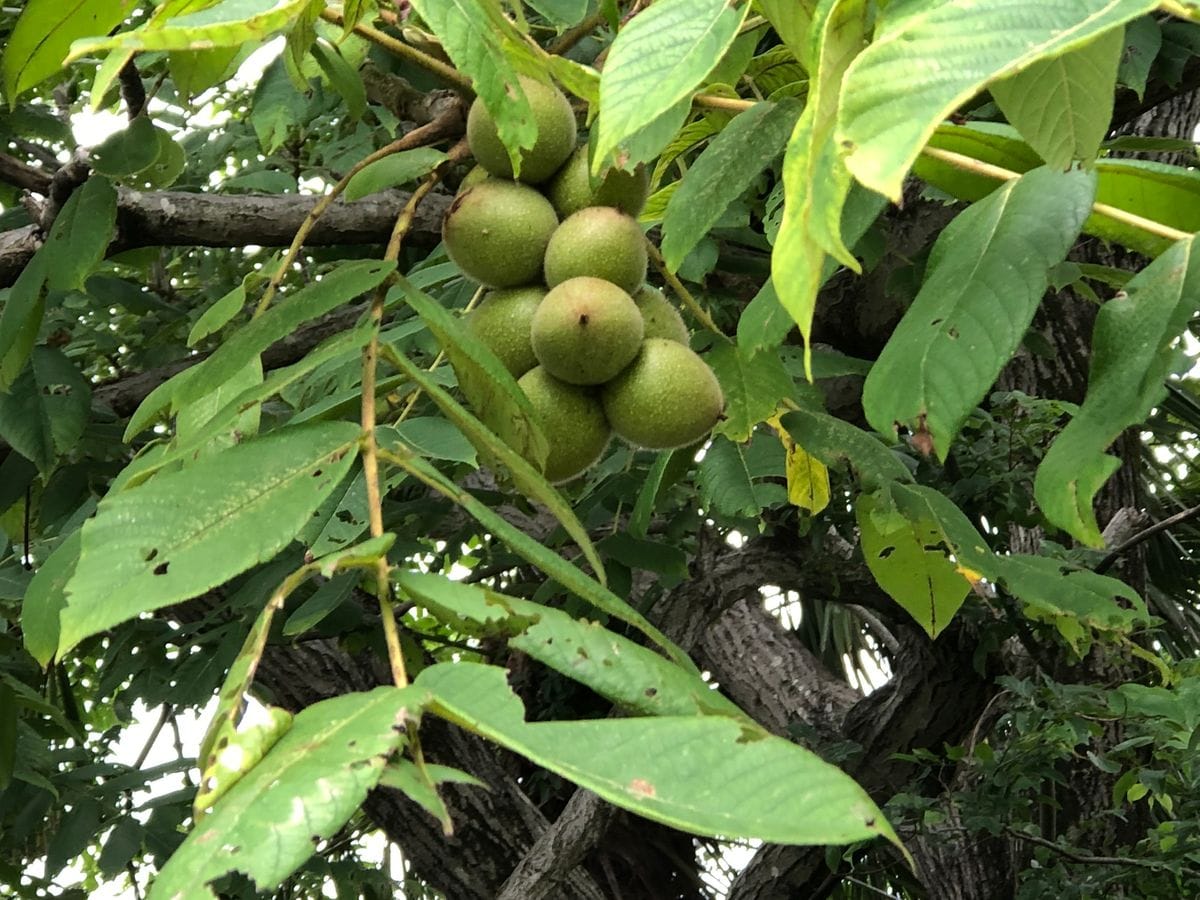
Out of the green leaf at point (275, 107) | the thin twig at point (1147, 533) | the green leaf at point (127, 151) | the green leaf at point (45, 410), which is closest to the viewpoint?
the green leaf at point (127, 151)

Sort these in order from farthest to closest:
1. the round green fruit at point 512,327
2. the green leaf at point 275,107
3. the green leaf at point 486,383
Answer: the green leaf at point 275,107 < the round green fruit at point 512,327 < the green leaf at point 486,383

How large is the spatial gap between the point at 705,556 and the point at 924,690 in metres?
0.82

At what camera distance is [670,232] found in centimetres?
108

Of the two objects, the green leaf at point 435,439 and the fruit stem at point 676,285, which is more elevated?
the fruit stem at point 676,285

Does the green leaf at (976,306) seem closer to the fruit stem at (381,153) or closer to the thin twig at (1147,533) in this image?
the fruit stem at (381,153)

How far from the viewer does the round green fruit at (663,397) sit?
3.71 feet

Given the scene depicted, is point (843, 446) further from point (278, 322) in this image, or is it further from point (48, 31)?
point (48, 31)

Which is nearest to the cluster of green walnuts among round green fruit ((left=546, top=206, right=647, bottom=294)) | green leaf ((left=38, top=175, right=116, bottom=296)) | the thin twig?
round green fruit ((left=546, top=206, right=647, bottom=294))

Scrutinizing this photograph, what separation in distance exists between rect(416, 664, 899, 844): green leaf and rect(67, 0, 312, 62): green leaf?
0.43m

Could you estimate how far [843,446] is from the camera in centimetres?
134

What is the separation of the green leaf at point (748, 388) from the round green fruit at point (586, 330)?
Result: 0.19 meters

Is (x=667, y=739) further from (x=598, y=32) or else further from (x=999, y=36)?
(x=598, y=32)

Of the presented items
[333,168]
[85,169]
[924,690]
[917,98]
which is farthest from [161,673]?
[917,98]

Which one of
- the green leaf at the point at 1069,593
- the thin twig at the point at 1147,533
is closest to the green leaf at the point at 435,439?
the green leaf at the point at 1069,593
